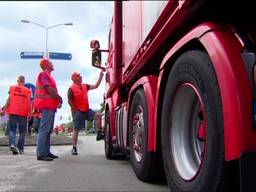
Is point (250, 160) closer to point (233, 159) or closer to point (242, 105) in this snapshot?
point (233, 159)

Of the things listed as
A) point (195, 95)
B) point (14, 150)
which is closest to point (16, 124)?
point (14, 150)

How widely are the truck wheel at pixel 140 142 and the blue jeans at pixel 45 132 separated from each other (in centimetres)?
286

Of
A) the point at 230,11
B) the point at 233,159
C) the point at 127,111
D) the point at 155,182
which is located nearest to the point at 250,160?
the point at 233,159

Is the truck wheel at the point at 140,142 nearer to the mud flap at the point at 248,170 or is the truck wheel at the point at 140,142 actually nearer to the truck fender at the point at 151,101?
the truck fender at the point at 151,101

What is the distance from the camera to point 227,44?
3271mm

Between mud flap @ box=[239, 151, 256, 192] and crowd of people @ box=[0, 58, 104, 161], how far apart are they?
6106 mm

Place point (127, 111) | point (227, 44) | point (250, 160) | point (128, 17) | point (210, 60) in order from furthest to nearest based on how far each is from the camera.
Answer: point (128, 17) < point (127, 111) < point (210, 60) < point (227, 44) < point (250, 160)

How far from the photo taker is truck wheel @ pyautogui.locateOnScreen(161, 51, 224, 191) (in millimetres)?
3352

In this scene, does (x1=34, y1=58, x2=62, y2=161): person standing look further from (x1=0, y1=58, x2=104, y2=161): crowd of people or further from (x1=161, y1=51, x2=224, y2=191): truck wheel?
(x1=161, y1=51, x2=224, y2=191): truck wheel

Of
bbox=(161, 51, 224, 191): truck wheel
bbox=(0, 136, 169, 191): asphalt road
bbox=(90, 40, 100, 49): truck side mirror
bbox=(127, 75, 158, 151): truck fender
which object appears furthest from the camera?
bbox=(90, 40, 100, 49): truck side mirror

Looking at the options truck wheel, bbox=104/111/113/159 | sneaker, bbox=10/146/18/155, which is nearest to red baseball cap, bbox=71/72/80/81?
truck wheel, bbox=104/111/113/159

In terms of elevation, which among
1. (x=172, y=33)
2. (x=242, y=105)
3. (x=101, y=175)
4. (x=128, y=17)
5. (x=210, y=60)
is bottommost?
(x=101, y=175)

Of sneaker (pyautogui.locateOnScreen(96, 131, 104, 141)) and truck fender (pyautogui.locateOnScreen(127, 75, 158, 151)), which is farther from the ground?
truck fender (pyautogui.locateOnScreen(127, 75, 158, 151))

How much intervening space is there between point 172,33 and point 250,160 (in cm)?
173
